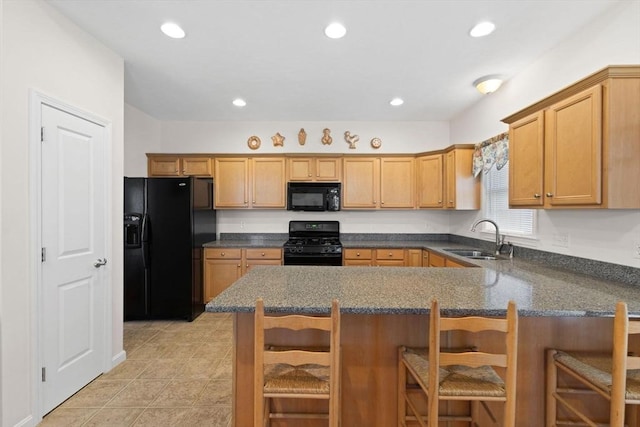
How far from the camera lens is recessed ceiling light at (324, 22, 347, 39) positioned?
2190mm

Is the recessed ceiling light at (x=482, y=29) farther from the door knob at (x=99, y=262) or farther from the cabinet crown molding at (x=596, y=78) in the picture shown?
the door knob at (x=99, y=262)

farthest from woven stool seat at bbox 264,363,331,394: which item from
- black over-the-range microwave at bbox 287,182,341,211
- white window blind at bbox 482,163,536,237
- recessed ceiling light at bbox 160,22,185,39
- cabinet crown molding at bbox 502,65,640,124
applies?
black over-the-range microwave at bbox 287,182,341,211

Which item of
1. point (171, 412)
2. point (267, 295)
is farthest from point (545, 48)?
point (171, 412)

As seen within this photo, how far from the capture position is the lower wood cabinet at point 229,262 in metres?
4.10

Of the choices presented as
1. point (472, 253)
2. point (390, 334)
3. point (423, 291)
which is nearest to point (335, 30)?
point (423, 291)

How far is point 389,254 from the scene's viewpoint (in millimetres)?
4074

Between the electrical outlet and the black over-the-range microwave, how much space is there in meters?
2.52

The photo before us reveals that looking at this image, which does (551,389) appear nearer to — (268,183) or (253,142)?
(268,183)

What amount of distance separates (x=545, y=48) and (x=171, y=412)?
13.1 ft

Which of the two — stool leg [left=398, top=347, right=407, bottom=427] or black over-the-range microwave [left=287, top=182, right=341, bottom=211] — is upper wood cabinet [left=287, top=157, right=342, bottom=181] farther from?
stool leg [left=398, top=347, right=407, bottom=427]

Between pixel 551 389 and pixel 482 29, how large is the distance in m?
2.36

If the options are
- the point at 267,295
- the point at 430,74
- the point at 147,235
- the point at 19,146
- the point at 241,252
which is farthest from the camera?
the point at 241,252

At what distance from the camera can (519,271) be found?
2260 millimetres

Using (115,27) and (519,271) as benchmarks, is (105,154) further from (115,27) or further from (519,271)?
(519,271)
